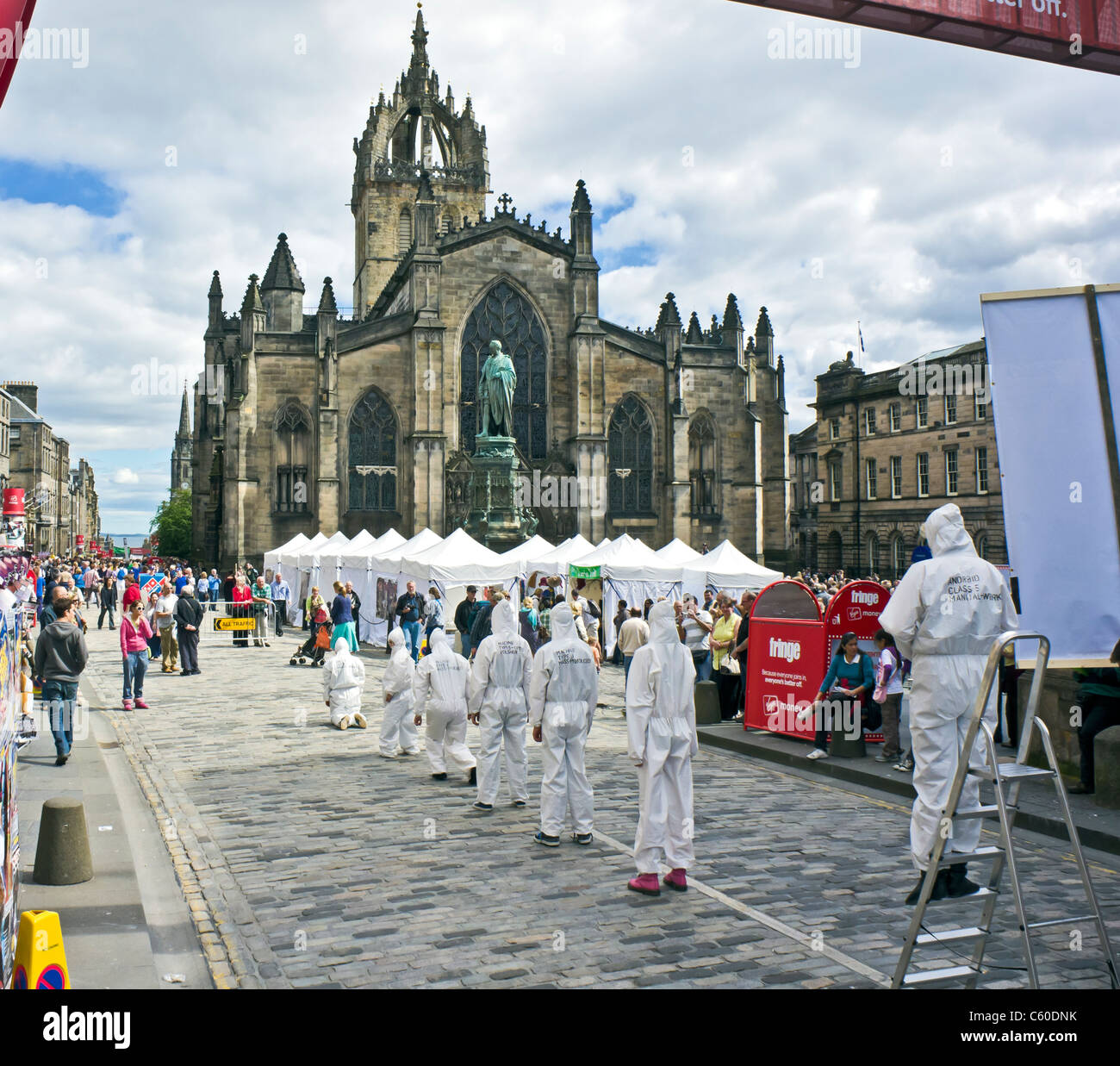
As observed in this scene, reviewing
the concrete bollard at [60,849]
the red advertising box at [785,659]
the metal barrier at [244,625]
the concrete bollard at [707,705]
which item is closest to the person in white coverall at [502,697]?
the concrete bollard at [60,849]

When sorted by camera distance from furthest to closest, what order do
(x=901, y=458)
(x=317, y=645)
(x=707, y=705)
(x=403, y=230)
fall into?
(x=403, y=230) → (x=901, y=458) → (x=317, y=645) → (x=707, y=705)

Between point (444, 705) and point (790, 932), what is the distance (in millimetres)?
4869

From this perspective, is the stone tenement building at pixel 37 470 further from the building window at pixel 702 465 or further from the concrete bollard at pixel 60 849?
the concrete bollard at pixel 60 849

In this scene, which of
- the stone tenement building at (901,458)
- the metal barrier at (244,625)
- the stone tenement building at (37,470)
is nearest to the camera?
the metal barrier at (244,625)

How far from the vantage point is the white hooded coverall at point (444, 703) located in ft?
32.5

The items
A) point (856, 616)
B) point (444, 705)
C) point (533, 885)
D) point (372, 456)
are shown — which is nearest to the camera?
point (533, 885)

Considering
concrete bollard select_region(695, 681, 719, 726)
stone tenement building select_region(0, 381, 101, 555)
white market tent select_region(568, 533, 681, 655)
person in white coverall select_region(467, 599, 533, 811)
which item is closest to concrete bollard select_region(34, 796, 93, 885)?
person in white coverall select_region(467, 599, 533, 811)

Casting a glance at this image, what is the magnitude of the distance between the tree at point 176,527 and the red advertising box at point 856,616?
8858 centimetres

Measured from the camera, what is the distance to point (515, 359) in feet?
134

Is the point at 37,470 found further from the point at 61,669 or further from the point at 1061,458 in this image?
the point at 1061,458

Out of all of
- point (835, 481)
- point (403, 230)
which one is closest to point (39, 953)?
point (835, 481)

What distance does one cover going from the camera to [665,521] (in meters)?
41.4
